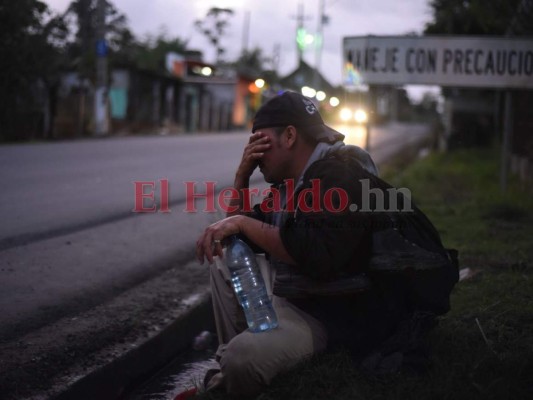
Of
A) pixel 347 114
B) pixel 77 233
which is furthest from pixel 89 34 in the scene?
pixel 77 233

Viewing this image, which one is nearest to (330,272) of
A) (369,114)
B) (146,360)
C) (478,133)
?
(146,360)

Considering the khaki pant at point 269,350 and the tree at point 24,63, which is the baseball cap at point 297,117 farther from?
the tree at point 24,63

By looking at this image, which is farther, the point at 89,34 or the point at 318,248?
the point at 89,34

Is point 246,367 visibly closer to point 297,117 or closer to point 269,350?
point 269,350

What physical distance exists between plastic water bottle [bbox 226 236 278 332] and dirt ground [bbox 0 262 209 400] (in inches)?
33.7

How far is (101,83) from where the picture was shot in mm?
26750

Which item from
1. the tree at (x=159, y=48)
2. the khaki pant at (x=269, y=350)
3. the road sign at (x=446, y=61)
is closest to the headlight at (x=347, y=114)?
the road sign at (x=446, y=61)

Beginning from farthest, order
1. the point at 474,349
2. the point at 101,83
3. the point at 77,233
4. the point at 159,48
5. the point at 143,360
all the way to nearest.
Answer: the point at 159,48, the point at 101,83, the point at 77,233, the point at 143,360, the point at 474,349

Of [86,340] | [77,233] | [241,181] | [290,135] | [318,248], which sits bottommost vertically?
[86,340]

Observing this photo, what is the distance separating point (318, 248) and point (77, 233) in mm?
4381

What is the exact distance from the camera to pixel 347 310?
287 centimetres

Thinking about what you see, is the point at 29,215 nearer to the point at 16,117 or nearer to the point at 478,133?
the point at 16,117

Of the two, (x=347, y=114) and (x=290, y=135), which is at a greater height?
(x=347, y=114)

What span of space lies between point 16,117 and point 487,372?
21.8 m
